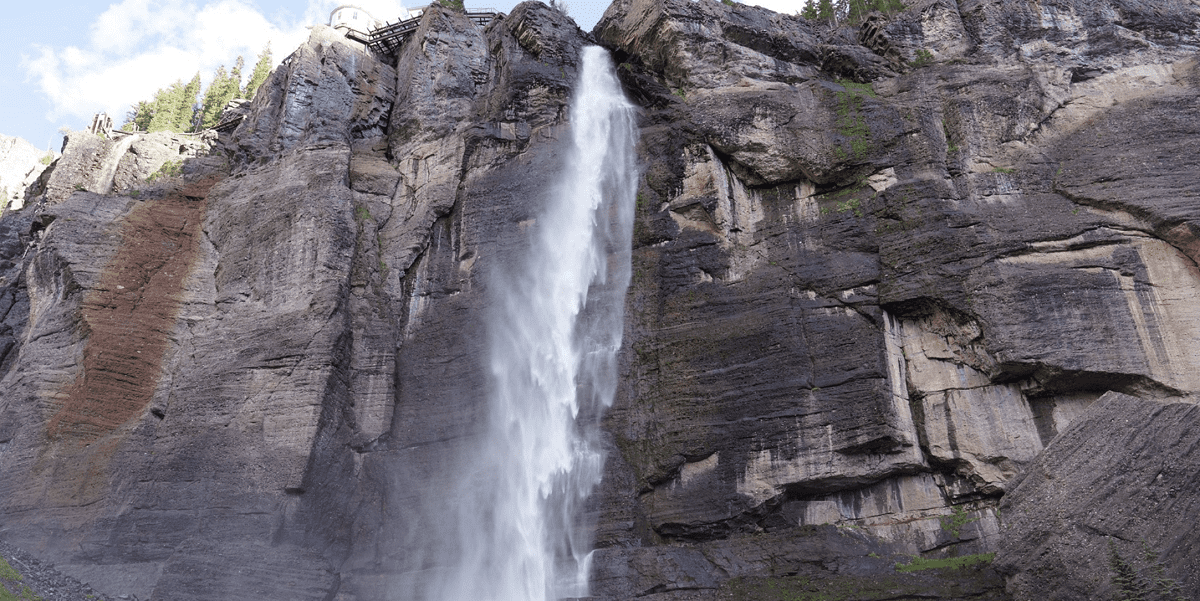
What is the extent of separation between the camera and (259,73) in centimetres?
4419

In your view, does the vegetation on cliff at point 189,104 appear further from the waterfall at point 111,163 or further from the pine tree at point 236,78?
the waterfall at point 111,163

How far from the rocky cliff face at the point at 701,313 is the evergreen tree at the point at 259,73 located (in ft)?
60.6

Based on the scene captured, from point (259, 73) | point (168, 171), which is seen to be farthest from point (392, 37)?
point (259, 73)

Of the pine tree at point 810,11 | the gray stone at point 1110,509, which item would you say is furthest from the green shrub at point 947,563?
the pine tree at point 810,11

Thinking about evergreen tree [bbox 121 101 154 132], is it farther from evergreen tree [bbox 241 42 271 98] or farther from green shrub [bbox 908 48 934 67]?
green shrub [bbox 908 48 934 67]

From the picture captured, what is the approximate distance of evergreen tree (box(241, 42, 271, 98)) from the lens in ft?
137

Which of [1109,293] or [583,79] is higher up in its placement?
[583,79]

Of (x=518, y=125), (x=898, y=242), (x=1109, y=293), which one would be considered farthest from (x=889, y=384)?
(x=518, y=125)

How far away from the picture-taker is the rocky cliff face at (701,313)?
16625mm

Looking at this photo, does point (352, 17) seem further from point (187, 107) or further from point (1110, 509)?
point (1110, 509)

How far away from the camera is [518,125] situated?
76.8 ft

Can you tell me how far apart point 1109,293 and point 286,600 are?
1834 cm

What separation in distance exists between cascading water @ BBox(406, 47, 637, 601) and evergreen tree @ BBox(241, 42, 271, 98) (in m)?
25.2

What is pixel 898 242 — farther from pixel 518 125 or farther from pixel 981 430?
pixel 518 125
